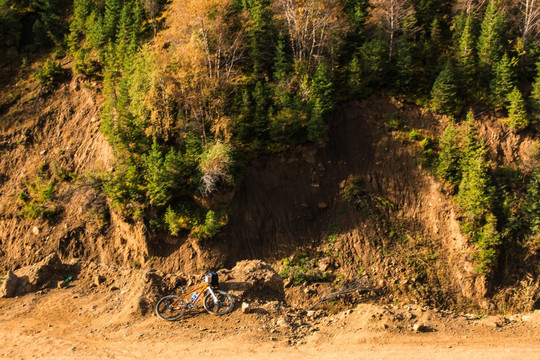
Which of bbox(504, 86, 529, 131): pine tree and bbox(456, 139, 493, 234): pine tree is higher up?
bbox(504, 86, 529, 131): pine tree

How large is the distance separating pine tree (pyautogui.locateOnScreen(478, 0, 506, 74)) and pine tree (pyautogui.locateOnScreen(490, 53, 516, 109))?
542 mm

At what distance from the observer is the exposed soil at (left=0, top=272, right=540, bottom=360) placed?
36.8 feet

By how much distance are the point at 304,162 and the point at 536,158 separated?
12509 millimetres

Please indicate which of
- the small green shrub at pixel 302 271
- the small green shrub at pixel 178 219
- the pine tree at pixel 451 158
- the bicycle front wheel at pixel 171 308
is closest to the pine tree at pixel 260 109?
the small green shrub at pixel 178 219

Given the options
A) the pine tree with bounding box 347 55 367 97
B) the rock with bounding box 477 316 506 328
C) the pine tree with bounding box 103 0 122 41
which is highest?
the pine tree with bounding box 103 0 122 41

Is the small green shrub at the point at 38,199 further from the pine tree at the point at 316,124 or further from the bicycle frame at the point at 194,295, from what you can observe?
the pine tree at the point at 316,124

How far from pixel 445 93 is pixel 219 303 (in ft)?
58.8

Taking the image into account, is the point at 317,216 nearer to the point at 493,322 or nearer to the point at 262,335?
the point at 493,322

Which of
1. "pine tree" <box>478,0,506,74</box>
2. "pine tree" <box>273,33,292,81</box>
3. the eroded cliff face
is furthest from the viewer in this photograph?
"pine tree" <box>478,0,506,74</box>

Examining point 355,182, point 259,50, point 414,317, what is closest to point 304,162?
point 355,182

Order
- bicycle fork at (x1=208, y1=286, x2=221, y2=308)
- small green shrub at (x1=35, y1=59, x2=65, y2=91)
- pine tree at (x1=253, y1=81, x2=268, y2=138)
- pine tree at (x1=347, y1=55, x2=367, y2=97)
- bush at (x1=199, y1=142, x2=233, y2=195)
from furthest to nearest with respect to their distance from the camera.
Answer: small green shrub at (x1=35, y1=59, x2=65, y2=91)
pine tree at (x1=347, y1=55, x2=367, y2=97)
pine tree at (x1=253, y1=81, x2=268, y2=138)
bush at (x1=199, y1=142, x2=233, y2=195)
bicycle fork at (x1=208, y1=286, x2=221, y2=308)

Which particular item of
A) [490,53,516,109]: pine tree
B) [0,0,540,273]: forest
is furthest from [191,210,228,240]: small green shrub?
[490,53,516,109]: pine tree

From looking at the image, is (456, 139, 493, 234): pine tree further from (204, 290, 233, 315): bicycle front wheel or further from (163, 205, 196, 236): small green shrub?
(163, 205, 196, 236): small green shrub

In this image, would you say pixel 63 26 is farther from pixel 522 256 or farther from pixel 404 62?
pixel 522 256
